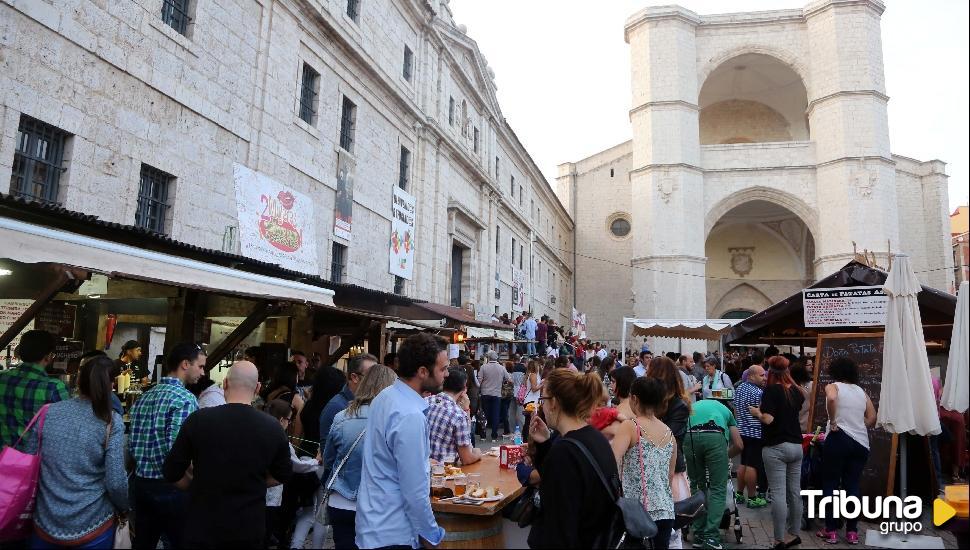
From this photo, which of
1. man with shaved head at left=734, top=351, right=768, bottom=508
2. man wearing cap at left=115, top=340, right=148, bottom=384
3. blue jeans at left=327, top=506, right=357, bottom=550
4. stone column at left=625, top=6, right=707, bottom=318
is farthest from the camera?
stone column at left=625, top=6, right=707, bottom=318

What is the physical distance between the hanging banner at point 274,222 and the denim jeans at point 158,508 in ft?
23.4

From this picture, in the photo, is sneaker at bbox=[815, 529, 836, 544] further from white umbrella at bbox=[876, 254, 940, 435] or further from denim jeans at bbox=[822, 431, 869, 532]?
white umbrella at bbox=[876, 254, 940, 435]

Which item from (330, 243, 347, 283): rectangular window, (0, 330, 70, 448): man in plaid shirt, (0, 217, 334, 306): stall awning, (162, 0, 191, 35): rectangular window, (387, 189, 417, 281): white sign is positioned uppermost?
(162, 0, 191, 35): rectangular window

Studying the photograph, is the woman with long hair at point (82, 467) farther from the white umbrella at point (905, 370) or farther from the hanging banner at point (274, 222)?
the hanging banner at point (274, 222)

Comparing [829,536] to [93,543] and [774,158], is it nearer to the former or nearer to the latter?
[93,543]

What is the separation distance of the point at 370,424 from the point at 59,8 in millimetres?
8041

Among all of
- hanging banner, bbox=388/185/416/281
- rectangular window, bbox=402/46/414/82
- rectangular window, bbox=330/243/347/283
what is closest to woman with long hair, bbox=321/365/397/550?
rectangular window, bbox=330/243/347/283

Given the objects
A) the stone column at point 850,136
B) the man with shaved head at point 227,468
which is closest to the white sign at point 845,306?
the man with shaved head at point 227,468

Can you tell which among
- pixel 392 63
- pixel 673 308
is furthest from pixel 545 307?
pixel 392 63

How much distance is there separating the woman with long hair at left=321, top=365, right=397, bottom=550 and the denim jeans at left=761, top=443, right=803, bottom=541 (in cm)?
397

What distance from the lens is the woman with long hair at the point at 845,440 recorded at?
6.04 m

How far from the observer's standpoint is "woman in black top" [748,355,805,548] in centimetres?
574

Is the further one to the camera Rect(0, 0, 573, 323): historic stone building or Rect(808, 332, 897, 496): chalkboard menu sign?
Rect(0, 0, 573, 323): historic stone building

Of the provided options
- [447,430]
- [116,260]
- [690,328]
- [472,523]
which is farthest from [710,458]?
[690,328]
